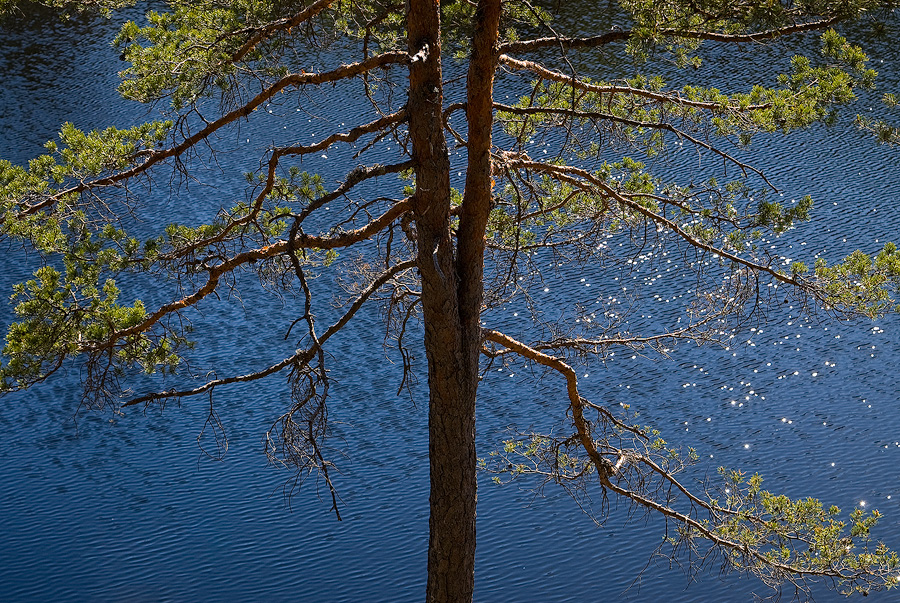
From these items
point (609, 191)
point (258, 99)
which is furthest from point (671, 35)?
point (258, 99)

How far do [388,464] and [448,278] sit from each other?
3973 millimetres

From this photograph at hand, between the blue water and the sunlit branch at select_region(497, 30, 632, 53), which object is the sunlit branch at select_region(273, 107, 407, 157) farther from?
the blue water

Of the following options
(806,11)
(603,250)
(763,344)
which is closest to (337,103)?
(603,250)

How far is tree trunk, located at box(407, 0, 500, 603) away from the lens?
3.28 metres

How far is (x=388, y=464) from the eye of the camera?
7.11 m

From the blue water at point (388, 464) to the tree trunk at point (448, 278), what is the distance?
1.81 m

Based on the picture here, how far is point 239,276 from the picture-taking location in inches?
365

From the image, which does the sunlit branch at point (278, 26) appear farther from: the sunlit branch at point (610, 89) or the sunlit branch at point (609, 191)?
the sunlit branch at point (609, 191)

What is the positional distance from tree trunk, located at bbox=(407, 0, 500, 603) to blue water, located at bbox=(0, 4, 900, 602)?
5.95 feet

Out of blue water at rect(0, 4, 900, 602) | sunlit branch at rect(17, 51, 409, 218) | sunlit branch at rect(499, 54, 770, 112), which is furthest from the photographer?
blue water at rect(0, 4, 900, 602)

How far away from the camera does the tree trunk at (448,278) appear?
129 inches

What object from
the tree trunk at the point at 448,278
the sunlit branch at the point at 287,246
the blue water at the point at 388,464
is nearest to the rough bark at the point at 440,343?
the tree trunk at the point at 448,278

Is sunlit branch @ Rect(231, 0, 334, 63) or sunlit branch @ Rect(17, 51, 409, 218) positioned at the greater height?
sunlit branch @ Rect(231, 0, 334, 63)

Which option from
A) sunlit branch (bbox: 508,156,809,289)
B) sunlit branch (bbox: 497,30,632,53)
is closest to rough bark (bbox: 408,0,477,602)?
sunlit branch (bbox: 497,30,632,53)
